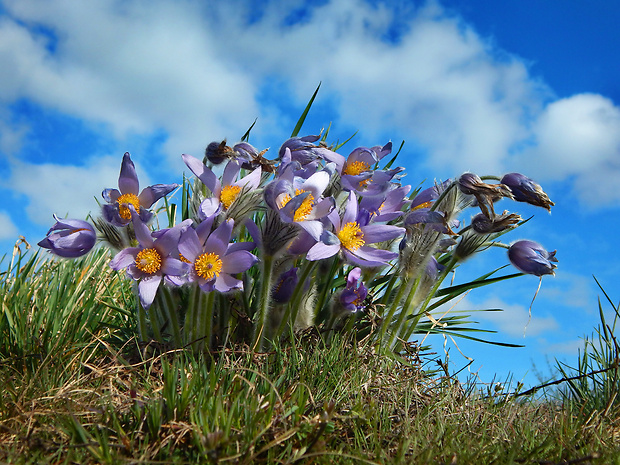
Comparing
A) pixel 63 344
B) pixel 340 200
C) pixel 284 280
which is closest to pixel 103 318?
pixel 63 344

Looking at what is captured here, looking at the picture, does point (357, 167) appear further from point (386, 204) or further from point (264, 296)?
point (264, 296)

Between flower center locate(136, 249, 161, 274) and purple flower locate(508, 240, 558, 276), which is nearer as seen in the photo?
flower center locate(136, 249, 161, 274)

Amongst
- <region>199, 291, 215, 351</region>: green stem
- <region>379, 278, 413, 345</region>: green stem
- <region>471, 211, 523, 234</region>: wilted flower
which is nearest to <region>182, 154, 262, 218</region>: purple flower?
<region>199, 291, 215, 351</region>: green stem

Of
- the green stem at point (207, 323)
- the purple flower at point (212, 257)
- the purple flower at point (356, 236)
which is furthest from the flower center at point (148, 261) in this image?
the purple flower at point (356, 236)

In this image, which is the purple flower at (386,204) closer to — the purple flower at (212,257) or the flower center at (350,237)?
the flower center at (350,237)

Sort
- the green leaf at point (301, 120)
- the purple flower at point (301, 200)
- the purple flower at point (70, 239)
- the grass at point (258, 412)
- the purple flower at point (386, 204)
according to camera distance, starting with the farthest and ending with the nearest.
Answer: the green leaf at point (301, 120), the purple flower at point (386, 204), the purple flower at point (70, 239), the purple flower at point (301, 200), the grass at point (258, 412)

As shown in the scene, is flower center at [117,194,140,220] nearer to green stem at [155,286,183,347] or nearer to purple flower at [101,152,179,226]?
purple flower at [101,152,179,226]

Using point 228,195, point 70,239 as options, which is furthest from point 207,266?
point 70,239
